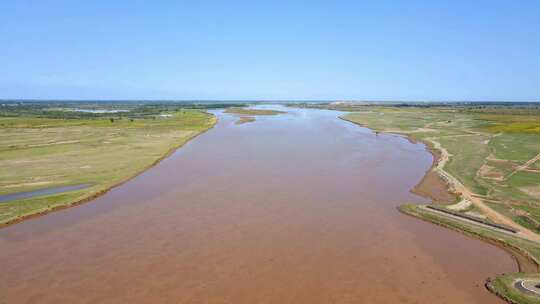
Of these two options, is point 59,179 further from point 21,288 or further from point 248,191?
point 21,288

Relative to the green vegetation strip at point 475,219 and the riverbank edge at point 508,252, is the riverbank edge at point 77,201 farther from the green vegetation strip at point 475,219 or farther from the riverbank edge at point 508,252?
the green vegetation strip at point 475,219

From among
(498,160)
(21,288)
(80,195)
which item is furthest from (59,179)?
(498,160)

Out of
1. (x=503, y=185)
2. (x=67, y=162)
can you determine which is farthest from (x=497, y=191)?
(x=67, y=162)

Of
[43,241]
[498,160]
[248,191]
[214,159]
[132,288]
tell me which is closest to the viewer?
[132,288]

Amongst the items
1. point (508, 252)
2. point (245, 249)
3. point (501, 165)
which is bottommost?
point (245, 249)

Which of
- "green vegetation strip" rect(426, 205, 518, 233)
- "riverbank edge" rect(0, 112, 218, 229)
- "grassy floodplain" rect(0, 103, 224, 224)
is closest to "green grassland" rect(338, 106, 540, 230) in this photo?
"green vegetation strip" rect(426, 205, 518, 233)

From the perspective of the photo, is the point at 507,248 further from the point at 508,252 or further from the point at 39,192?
the point at 39,192

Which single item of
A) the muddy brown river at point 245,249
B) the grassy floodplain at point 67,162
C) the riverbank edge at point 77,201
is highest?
the grassy floodplain at point 67,162

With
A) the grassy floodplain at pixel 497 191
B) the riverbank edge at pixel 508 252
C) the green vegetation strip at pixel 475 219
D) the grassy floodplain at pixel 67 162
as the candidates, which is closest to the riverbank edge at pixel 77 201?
the grassy floodplain at pixel 67 162
